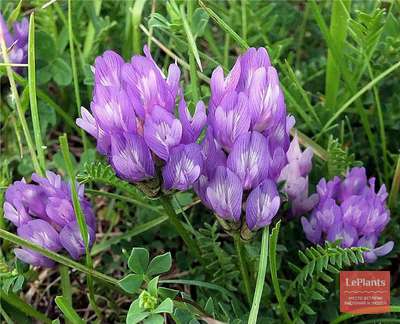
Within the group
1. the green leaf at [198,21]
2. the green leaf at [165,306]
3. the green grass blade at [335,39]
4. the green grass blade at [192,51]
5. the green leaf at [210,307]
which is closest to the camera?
the green leaf at [165,306]

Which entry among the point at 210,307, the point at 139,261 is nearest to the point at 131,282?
the point at 139,261

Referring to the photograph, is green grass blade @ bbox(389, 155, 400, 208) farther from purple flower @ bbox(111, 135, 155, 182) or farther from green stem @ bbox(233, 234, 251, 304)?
purple flower @ bbox(111, 135, 155, 182)

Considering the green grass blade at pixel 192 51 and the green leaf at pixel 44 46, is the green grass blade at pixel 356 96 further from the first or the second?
the green leaf at pixel 44 46

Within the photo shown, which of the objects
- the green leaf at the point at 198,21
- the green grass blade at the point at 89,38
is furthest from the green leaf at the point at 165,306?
the green grass blade at the point at 89,38

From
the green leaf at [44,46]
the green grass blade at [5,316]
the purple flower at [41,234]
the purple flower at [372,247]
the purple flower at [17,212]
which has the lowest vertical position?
the green grass blade at [5,316]

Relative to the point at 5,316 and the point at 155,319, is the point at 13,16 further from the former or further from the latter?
the point at 155,319

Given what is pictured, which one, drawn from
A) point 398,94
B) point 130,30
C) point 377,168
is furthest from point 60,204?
point 398,94

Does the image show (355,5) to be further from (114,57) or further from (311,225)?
(114,57)
